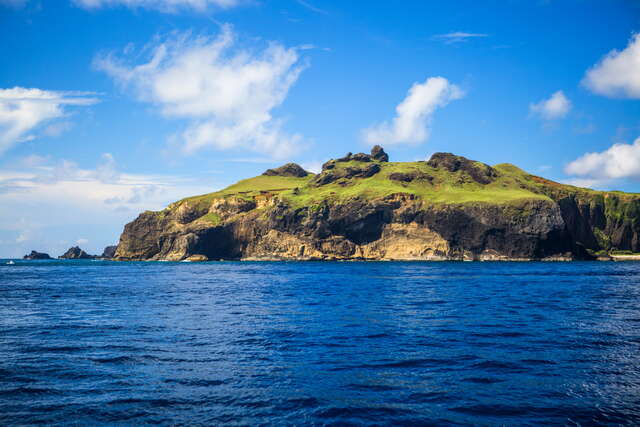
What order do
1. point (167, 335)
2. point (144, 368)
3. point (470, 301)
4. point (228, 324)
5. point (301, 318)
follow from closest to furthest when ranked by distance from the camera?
point (144, 368) < point (167, 335) < point (228, 324) < point (301, 318) < point (470, 301)

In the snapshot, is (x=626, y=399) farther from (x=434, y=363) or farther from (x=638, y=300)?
(x=638, y=300)


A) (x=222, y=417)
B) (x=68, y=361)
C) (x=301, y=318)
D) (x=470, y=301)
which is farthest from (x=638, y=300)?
(x=68, y=361)

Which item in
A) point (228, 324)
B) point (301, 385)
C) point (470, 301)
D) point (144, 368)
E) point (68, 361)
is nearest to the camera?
point (301, 385)

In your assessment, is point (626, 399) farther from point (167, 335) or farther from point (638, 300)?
point (638, 300)

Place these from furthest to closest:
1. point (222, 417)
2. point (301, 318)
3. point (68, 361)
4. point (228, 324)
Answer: point (301, 318) → point (228, 324) → point (68, 361) → point (222, 417)

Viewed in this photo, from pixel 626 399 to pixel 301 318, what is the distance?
22.1 metres

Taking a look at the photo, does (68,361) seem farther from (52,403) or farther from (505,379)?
(505,379)

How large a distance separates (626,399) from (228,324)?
23112 millimetres

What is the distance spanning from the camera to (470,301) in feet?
145

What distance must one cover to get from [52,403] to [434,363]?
1493 centimetres

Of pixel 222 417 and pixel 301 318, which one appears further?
pixel 301 318

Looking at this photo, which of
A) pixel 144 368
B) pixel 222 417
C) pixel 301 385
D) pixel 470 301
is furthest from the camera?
pixel 470 301

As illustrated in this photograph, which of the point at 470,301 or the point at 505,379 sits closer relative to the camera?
the point at 505,379

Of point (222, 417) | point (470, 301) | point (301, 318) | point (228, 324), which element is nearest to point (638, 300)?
point (470, 301)
